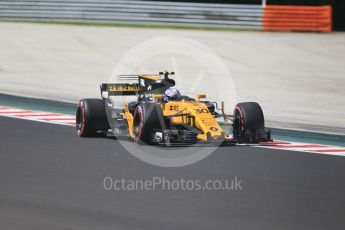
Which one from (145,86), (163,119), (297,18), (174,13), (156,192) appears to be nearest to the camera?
(156,192)

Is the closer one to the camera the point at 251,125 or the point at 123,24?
the point at 251,125

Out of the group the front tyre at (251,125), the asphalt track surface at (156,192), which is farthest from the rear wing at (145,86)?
the front tyre at (251,125)

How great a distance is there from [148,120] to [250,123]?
1.61 metres

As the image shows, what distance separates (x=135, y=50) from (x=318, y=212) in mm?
18538

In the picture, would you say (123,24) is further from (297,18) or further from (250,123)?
(250,123)

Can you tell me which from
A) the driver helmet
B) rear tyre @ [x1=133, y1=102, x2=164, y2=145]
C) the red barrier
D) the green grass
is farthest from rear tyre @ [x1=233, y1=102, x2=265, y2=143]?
the green grass

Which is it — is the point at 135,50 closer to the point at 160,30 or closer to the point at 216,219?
the point at 160,30

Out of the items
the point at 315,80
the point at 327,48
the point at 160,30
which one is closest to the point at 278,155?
the point at 315,80

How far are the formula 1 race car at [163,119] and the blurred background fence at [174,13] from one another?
58.4ft

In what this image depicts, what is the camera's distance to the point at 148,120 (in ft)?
42.6

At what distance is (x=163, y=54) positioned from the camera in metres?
25.9

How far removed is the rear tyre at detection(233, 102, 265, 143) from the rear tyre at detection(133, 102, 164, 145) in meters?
1.29

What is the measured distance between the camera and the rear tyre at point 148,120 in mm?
13016

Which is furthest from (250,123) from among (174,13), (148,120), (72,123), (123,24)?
(123,24)
